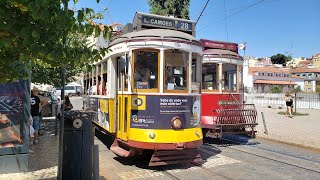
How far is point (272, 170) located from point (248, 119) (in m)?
3.58

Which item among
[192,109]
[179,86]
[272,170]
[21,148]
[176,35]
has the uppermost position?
[176,35]

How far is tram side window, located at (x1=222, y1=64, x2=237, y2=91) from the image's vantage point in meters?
10.9

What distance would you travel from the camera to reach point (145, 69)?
7434 millimetres

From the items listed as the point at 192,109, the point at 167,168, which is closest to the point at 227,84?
the point at 192,109

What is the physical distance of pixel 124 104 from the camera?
762 cm

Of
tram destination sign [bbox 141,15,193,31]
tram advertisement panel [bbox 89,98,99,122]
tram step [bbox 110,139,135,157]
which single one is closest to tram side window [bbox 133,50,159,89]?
tram destination sign [bbox 141,15,193,31]

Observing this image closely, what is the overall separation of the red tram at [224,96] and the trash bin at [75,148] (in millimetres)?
5526

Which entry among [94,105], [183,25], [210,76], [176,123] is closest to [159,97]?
[176,123]

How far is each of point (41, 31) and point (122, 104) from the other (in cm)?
448

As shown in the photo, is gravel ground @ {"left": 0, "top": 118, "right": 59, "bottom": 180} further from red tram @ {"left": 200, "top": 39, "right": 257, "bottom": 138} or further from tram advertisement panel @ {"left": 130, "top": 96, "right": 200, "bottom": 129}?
red tram @ {"left": 200, "top": 39, "right": 257, "bottom": 138}

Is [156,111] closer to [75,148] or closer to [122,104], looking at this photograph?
[122,104]

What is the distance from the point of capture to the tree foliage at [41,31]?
9.72 ft

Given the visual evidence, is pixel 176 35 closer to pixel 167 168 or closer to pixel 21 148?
pixel 167 168

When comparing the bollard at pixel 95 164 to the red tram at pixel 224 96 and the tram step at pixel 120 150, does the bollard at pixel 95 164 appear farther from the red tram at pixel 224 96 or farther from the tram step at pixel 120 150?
the red tram at pixel 224 96
